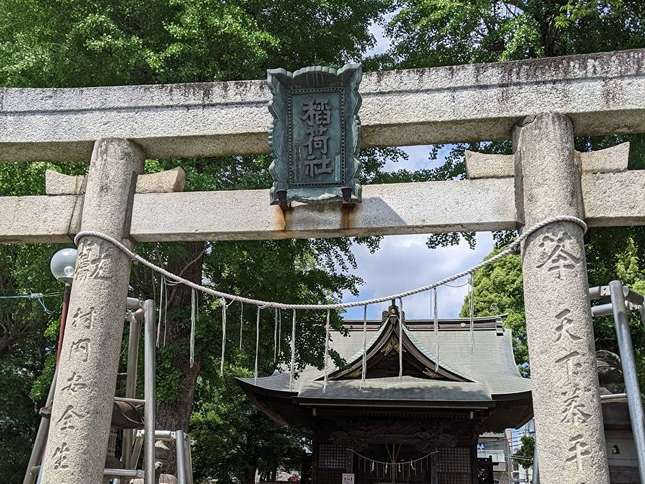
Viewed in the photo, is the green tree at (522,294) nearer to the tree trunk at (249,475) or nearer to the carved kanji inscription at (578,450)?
the carved kanji inscription at (578,450)

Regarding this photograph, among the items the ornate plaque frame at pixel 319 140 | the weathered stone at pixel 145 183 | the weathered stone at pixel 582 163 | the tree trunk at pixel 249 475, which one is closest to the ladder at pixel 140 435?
the weathered stone at pixel 145 183

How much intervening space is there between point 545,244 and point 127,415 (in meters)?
Answer: 3.38

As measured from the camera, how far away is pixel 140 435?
548 centimetres

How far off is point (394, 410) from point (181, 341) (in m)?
4.18

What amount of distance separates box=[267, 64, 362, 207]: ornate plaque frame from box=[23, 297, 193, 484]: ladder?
5.00ft

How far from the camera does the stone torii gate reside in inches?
157

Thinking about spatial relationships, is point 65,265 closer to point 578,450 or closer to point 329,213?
point 329,213

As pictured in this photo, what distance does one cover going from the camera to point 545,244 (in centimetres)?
414

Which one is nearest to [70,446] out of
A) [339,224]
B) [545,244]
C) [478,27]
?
[339,224]

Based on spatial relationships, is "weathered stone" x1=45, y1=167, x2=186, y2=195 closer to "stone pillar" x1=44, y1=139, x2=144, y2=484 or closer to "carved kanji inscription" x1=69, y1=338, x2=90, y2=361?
"stone pillar" x1=44, y1=139, x2=144, y2=484

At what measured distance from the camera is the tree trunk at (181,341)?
9.23m

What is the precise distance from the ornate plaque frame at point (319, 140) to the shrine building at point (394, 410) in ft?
22.0

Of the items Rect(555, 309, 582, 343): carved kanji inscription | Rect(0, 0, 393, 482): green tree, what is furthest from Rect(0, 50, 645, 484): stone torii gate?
Rect(0, 0, 393, 482): green tree

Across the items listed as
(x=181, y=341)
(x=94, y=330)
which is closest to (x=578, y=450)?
(x=94, y=330)
